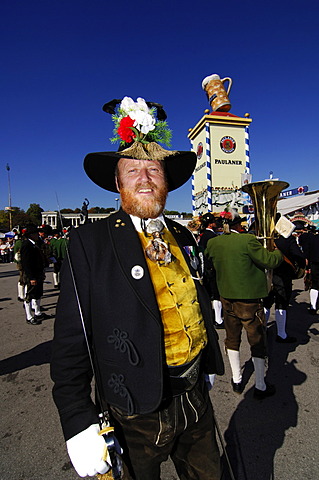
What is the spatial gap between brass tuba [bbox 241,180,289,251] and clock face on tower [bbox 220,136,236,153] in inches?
472

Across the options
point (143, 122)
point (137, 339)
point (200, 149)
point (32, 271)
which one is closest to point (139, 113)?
point (143, 122)

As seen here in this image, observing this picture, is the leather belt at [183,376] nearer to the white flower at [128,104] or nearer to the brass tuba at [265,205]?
the white flower at [128,104]

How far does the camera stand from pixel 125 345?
1.24 metres

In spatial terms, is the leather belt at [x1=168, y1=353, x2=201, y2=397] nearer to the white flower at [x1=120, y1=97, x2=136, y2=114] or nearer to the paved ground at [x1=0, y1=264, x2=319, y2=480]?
the paved ground at [x1=0, y1=264, x2=319, y2=480]

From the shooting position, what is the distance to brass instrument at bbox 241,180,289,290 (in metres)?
2.92

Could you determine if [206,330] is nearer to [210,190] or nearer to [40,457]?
[40,457]

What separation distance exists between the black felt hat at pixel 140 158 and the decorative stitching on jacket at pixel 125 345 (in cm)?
99

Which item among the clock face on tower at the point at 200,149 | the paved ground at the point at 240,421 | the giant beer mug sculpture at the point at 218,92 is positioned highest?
the giant beer mug sculpture at the point at 218,92

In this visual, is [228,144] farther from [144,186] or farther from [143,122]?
[144,186]

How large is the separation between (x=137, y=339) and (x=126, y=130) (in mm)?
1216

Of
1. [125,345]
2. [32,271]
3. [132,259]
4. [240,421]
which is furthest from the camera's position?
[32,271]

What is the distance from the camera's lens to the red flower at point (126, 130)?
1653 mm

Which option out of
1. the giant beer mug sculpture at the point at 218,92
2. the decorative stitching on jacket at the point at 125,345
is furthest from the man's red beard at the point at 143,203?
the giant beer mug sculpture at the point at 218,92

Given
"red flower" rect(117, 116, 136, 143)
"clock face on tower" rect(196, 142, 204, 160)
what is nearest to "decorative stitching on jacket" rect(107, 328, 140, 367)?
"red flower" rect(117, 116, 136, 143)
